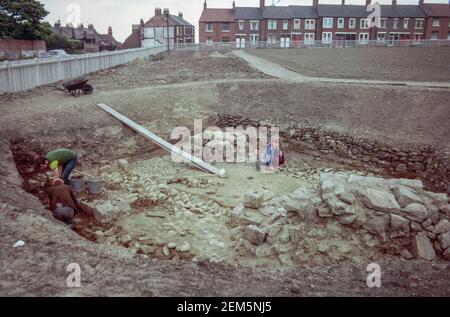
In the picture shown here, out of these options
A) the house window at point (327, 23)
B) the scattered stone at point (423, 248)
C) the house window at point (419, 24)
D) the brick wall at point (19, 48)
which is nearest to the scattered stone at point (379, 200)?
the scattered stone at point (423, 248)

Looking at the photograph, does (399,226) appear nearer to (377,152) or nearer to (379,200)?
(379,200)

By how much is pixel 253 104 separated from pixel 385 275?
1283cm

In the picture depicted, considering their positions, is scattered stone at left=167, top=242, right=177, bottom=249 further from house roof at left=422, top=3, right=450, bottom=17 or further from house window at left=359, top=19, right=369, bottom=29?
house roof at left=422, top=3, right=450, bottom=17

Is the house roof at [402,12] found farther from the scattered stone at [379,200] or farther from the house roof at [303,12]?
the scattered stone at [379,200]

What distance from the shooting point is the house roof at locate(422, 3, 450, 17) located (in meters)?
64.2

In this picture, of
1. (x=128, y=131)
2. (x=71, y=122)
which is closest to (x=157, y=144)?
(x=128, y=131)

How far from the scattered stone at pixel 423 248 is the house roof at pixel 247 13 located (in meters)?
62.3

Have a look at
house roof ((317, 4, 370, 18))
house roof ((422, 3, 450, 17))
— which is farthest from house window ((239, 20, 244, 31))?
house roof ((422, 3, 450, 17))

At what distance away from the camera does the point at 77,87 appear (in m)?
16.2

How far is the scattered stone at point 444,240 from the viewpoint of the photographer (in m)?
6.73

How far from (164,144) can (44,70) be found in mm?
9019

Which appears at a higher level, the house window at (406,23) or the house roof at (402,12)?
the house roof at (402,12)

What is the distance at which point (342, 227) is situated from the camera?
7.19m
